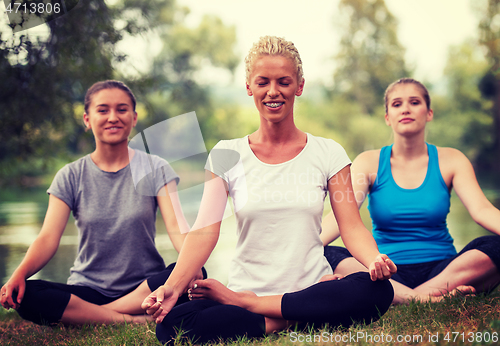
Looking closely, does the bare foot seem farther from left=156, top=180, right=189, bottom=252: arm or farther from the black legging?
left=156, top=180, right=189, bottom=252: arm

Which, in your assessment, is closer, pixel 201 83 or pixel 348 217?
pixel 348 217

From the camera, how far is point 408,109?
9.64ft

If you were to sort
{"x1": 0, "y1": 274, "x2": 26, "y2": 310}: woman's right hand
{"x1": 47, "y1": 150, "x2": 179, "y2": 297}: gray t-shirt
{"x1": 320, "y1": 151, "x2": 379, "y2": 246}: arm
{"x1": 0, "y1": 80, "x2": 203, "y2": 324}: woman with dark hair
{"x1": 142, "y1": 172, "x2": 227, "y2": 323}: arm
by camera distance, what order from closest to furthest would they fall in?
{"x1": 142, "y1": 172, "x2": 227, "y2": 323}: arm → {"x1": 0, "y1": 274, "x2": 26, "y2": 310}: woman's right hand → {"x1": 0, "y1": 80, "x2": 203, "y2": 324}: woman with dark hair → {"x1": 47, "y1": 150, "x2": 179, "y2": 297}: gray t-shirt → {"x1": 320, "y1": 151, "x2": 379, "y2": 246}: arm

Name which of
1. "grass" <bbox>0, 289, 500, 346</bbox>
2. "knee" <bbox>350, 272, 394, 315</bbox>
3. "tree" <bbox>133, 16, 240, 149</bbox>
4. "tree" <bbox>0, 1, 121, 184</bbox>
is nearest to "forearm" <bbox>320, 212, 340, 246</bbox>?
"grass" <bbox>0, 289, 500, 346</bbox>

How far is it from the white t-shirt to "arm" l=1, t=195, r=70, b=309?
38.7 inches

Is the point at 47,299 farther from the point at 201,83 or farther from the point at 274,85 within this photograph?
the point at 201,83

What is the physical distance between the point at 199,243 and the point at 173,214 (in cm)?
57

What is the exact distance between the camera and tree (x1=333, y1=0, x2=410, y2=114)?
27.8 m

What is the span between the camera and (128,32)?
5016 millimetres

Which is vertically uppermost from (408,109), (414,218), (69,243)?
(408,109)

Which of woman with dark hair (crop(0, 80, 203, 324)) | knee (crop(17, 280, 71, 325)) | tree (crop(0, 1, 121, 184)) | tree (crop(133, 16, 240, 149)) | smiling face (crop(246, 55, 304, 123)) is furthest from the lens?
tree (crop(133, 16, 240, 149))

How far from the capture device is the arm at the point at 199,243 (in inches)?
80.4

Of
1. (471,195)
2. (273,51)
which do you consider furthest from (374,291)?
(273,51)

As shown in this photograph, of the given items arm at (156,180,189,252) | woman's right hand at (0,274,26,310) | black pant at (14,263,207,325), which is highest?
arm at (156,180,189,252)
